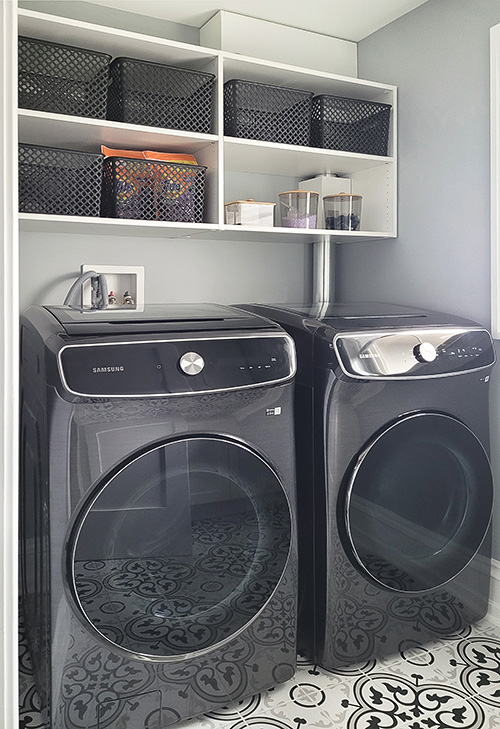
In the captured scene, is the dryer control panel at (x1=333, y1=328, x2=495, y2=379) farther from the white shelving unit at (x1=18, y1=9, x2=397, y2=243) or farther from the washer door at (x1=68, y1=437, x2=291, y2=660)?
the white shelving unit at (x1=18, y1=9, x2=397, y2=243)

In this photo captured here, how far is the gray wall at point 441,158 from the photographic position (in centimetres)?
212

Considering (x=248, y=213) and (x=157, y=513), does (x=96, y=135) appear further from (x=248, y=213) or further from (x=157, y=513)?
(x=157, y=513)

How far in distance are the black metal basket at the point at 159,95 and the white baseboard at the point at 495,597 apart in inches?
68.4

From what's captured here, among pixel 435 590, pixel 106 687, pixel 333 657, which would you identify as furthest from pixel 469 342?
pixel 106 687

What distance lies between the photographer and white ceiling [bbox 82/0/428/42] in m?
2.27

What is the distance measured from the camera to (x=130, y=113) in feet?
6.71

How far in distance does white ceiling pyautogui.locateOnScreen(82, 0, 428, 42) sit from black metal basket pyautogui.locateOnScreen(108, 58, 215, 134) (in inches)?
14.7

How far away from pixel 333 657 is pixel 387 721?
0.23m

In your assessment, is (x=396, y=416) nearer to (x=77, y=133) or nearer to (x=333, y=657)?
(x=333, y=657)

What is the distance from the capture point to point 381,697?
176cm

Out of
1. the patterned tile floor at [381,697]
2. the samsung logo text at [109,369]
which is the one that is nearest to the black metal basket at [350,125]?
the samsung logo text at [109,369]

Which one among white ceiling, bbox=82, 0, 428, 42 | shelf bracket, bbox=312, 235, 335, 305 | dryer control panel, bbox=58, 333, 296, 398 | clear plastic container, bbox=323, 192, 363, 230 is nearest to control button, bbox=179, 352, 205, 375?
dryer control panel, bbox=58, 333, 296, 398

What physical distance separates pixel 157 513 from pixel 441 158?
61.7 inches

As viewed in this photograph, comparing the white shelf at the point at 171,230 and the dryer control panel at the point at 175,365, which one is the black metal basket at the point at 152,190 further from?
the dryer control panel at the point at 175,365
